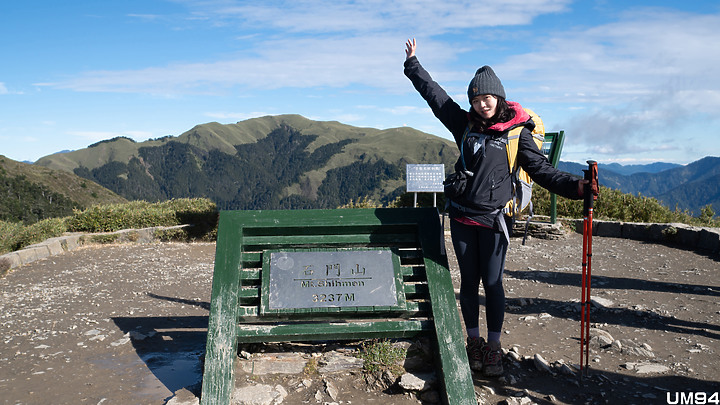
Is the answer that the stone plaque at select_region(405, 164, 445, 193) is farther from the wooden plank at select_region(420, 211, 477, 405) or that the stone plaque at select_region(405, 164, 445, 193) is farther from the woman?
the woman

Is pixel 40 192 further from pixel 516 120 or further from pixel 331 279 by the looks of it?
pixel 516 120

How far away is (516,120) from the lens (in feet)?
12.0

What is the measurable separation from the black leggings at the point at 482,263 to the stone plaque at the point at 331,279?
531 mm

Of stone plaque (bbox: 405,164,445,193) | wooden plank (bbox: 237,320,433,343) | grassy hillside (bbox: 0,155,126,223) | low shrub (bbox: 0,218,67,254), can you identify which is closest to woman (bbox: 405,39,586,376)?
wooden plank (bbox: 237,320,433,343)

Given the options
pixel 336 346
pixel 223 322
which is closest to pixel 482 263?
pixel 336 346

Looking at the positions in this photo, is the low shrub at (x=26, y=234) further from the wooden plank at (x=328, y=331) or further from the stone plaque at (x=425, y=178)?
the wooden plank at (x=328, y=331)

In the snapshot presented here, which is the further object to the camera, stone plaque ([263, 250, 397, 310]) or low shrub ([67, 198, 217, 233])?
low shrub ([67, 198, 217, 233])

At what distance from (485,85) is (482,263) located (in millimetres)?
1201

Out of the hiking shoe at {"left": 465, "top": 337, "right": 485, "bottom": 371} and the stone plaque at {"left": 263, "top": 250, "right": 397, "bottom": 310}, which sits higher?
the stone plaque at {"left": 263, "top": 250, "right": 397, "bottom": 310}

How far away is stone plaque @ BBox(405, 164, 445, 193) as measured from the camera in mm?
11602

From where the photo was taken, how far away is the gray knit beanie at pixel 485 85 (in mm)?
3598

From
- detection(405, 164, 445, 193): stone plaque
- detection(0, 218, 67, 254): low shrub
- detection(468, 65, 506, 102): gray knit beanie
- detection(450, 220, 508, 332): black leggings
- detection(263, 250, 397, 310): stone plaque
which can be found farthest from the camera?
detection(405, 164, 445, 193): stone plaque
